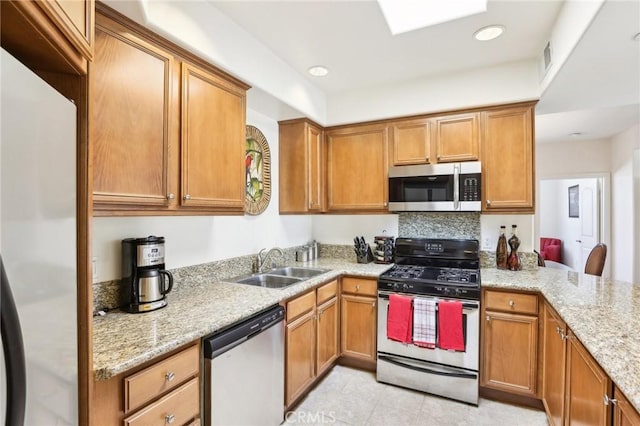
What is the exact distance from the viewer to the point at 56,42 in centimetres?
84

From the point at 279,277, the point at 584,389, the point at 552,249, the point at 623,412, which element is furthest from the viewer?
the point at 552,249

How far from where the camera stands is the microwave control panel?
273 cm

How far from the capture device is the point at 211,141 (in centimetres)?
192

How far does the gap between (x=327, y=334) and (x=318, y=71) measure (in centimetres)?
225

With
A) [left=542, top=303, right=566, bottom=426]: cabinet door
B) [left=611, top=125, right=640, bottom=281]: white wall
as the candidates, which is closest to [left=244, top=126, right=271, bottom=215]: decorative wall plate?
[left=542, top=303, right=566, bottom=426]: cabinet door

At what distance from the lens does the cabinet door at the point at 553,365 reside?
1.76 metres

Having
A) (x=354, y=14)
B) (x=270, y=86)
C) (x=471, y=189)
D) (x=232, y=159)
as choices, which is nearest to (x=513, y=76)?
(x=471, y=189)

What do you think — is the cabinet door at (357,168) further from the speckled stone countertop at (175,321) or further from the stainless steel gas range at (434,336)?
the speckled stone countertop at (175,321)

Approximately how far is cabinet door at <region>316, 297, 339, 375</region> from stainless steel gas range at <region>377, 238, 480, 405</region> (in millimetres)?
391

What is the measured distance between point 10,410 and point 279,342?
1.47 meters

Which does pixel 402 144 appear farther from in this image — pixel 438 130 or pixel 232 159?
pixel 232 159

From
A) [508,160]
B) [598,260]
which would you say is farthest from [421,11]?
[598,260]

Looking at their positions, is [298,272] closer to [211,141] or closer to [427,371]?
[427,371]

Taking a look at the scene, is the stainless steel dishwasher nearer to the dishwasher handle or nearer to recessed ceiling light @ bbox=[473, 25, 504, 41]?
the dishwasher handle
